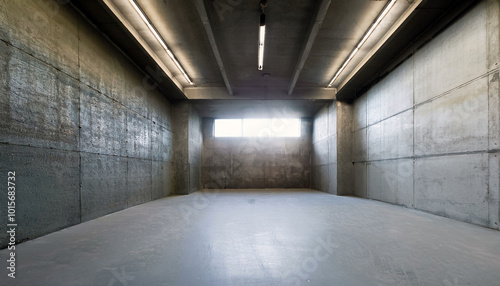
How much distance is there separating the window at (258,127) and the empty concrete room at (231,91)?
5.42 meters

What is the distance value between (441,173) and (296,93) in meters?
6.55

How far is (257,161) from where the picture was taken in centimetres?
1512

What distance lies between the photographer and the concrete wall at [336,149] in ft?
34.1

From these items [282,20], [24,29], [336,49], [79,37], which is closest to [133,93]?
[79,37]

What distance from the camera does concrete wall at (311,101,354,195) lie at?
10398mm

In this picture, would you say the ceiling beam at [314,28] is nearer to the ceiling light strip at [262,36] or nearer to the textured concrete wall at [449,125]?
the ceiling light strip at [262,36]

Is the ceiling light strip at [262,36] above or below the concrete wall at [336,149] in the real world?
above

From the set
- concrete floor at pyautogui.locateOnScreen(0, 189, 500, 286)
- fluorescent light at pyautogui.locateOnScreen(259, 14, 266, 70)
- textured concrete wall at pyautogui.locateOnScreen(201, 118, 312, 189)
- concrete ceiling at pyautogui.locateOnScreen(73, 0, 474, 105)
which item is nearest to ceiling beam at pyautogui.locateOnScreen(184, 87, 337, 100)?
concrete ceiling at pyautogui.locateOnScreen(73, 0, 474, 105)

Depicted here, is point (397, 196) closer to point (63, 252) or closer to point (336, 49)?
point (336, 49)

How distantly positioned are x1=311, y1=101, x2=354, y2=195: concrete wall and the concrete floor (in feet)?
17.9

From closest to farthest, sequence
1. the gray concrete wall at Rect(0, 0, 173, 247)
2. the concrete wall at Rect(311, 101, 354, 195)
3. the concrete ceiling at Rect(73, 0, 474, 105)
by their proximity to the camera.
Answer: the gray concrete wall at Rect(0, 0, 173, 247) → the concrete ceiling at Rect(73, 0, 474, 105) → the concrete wall at Rect(311, 101, 354, 195)

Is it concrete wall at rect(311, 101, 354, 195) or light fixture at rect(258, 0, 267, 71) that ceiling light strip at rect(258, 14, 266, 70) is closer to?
light fixture at rect(258, 0, 267, 71)

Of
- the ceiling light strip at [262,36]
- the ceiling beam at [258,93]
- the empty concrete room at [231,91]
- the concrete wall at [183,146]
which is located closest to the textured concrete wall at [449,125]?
the empty concrete room at [231,91]

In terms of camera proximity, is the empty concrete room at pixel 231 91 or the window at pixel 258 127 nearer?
the empty concrete room at pixel 231 91
